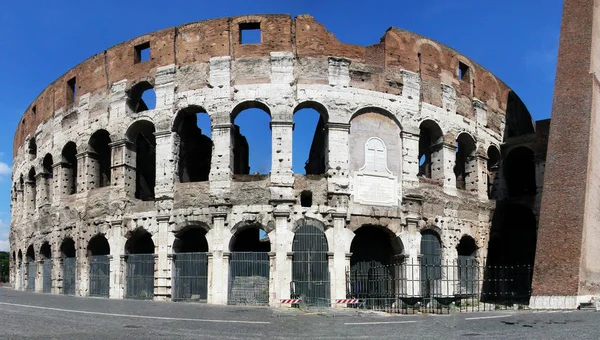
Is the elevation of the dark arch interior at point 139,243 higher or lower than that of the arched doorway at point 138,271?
higher

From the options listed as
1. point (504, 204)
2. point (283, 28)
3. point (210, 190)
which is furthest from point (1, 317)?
point (504, 204)

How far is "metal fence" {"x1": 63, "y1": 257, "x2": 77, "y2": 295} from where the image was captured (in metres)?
21.5

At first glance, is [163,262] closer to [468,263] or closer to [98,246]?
[98,246]

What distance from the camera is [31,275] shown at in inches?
1008

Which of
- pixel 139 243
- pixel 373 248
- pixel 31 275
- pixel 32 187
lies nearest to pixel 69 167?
pixel 32 187

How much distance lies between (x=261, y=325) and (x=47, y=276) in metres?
15.5

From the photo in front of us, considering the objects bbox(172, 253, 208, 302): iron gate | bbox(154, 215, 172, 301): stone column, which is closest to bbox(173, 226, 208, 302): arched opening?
bbox(172, 253, 208, 302): iron gate

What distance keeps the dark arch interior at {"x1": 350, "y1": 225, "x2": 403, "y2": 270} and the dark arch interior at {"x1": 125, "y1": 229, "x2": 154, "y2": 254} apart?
22.8 ft

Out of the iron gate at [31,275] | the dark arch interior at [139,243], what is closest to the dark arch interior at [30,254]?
the iron gate at [31,275]

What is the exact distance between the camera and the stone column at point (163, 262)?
60.8ft

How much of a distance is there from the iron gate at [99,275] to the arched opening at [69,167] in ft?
12.0

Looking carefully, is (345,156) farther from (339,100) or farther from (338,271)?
(338,271)

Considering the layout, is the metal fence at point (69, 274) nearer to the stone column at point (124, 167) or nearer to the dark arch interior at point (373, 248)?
the stone column at point (124, 167)

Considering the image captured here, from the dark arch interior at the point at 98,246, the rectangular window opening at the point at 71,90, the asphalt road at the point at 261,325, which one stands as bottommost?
the asphalt road at the point at 261,325
